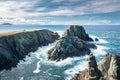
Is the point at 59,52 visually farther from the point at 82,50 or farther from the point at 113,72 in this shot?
the point at 113,72

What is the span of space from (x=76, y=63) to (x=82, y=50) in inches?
680

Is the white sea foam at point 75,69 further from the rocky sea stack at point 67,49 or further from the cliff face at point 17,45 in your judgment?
the cliff face at point 17,45

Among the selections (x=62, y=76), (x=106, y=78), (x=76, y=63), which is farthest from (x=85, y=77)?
(x=76, y=63)

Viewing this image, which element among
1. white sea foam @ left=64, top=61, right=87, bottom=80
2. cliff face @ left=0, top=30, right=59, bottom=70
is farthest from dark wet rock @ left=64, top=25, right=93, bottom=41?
white sea foam @ left=64, top=61, right=87, bottom=80

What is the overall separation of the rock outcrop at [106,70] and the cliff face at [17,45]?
38502 mm

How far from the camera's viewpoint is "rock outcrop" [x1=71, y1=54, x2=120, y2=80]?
49.2 m

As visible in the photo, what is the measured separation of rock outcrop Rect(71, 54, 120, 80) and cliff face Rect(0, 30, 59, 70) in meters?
38.5

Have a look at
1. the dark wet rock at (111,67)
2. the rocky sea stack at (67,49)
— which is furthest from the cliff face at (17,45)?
the dark wet rock at (111,67)

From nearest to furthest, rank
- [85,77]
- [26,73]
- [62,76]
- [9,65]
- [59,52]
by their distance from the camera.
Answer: [85,77], [62,76], [26,73], [9,65], [59,52]

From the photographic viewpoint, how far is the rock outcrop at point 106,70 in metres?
49.2

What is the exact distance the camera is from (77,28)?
151 metres

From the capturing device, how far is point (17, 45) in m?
105

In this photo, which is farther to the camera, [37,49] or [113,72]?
[37,49]

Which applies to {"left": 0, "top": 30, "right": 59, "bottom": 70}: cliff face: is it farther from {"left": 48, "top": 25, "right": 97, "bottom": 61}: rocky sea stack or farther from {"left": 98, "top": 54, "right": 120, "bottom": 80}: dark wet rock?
{"left": 98, "top": 54, "right": 120, "bottom": 80}: dark wet rock
